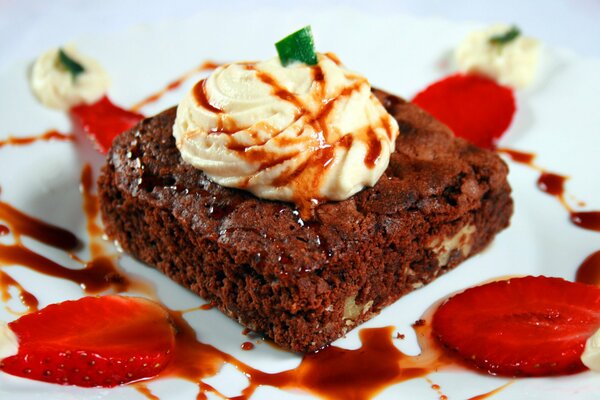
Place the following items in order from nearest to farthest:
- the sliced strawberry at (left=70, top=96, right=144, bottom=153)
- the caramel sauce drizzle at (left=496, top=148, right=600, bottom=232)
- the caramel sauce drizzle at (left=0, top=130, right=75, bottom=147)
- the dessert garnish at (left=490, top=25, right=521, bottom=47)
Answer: the caramel sauce drizzle at (left=496, top=148, right=600, bottom=232) → the caramel sauce drizzle at (left=0, top=130, right=75, bottom=147) → the sliced strawberry at (left=70, top=96, right=144, bottom=153) → the dessert garnish at (left=490, top=25, right=521, bottom=47)

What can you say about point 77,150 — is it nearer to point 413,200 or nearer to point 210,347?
point 210,347

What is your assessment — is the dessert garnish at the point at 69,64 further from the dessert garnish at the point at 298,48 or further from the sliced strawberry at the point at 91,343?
the sliced strawberry at the point at 91,343

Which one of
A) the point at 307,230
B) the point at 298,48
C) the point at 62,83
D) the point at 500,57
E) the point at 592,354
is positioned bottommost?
the point at 592,354

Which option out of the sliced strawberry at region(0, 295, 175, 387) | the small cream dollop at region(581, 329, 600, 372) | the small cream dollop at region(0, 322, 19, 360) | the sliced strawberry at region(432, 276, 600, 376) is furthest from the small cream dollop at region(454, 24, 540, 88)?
the small cream dollop at region(0, 322, 19, 360)

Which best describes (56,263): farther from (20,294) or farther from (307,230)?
(307,230)

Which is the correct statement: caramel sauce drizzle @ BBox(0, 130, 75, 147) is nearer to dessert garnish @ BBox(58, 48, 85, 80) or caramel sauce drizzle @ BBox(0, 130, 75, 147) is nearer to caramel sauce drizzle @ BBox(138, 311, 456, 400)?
dessert garnish @ BBox(58, 48, 85, 80)

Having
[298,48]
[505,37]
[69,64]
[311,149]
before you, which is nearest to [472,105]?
[505,37]

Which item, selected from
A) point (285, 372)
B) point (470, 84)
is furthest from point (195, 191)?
point (470, 84)
